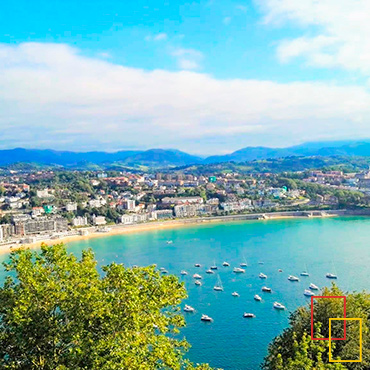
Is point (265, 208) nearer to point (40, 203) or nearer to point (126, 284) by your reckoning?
point (40, 203)

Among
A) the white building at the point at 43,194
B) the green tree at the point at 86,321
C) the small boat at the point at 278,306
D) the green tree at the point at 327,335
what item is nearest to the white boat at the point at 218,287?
the small boat at the point at 278,306

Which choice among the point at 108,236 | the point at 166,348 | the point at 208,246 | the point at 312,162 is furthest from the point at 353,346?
the point at 312,162

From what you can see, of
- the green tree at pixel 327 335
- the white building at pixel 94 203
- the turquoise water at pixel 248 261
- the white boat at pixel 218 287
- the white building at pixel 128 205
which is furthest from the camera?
the white building at pixel 128 205

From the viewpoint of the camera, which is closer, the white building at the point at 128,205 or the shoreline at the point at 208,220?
the shoreline at the point at 208,220

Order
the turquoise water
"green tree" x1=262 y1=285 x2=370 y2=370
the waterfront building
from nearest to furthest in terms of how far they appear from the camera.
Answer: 1. "green tree" x1=262 y1=285 x2=370 y2=370
2. the turquoise water
3. the waterfront building

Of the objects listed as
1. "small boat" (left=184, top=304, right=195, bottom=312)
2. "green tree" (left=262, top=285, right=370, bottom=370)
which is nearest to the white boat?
"small boat" (left=184, top=304, right=195, bottom=312)

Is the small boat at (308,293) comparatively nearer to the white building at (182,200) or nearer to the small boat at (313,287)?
the small boat at (313,287)

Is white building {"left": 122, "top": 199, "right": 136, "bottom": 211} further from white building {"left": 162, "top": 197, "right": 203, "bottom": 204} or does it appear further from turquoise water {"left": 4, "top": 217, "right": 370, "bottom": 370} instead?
turquoise water {"left": 4, "top": 217, "right": 370, "bottom": 370}
